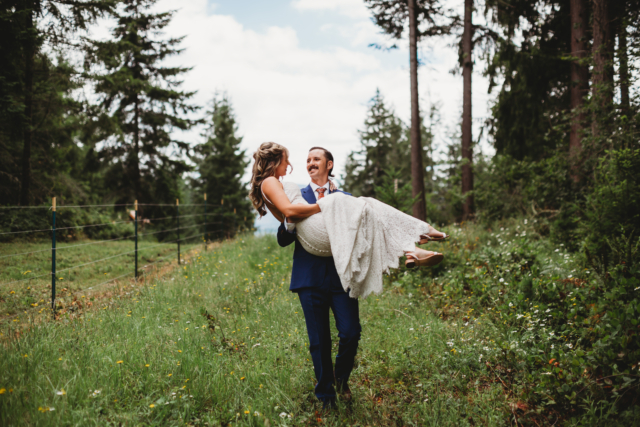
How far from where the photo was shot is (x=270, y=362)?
3.69 meters

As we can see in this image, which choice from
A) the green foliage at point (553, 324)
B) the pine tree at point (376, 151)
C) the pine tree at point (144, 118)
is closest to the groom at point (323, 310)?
the green foliage at point (553, 324)

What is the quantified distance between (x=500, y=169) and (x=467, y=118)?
254 cm

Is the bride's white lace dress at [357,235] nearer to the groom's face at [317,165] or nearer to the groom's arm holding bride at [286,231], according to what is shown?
the groom's arm holding bride at [286,231]

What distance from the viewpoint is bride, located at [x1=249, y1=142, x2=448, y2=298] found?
8.50ft

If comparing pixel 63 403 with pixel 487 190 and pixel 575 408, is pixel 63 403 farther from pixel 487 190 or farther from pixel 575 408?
pixel 487 190

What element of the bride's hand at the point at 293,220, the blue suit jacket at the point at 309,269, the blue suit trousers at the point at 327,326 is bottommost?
the blue suit trousers at the point at 327,326

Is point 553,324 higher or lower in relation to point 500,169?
lower

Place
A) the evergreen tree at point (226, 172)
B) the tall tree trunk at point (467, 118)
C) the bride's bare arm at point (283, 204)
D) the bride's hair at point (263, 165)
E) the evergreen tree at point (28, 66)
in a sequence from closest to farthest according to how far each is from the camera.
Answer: the bride's bare arm at point (283, 204) < the bride's hair at point (263, 165) < the evergreen tree at point (28, 66) < the tall tree trunk at point (467, 118) < the evergreen tree at point (226, 172)

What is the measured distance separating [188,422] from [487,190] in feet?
38.7

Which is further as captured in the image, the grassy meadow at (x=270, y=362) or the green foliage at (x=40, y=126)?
the green foliage at (x=40, y=126)

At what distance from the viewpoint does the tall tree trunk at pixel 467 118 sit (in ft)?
43.2

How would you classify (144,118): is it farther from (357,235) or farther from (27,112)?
(357,235)

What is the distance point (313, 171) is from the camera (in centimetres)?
297

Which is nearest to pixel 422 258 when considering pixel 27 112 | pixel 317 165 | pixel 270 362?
pixel 317 165
